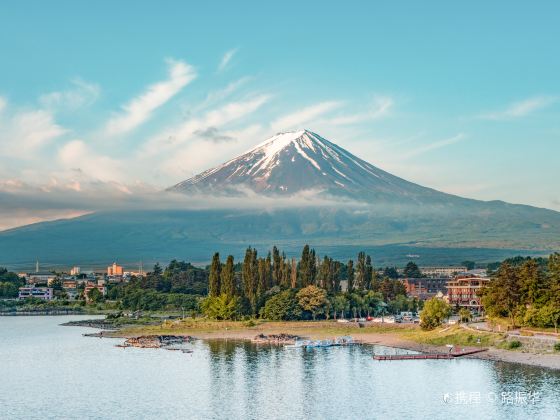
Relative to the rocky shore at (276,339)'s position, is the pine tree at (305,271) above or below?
above

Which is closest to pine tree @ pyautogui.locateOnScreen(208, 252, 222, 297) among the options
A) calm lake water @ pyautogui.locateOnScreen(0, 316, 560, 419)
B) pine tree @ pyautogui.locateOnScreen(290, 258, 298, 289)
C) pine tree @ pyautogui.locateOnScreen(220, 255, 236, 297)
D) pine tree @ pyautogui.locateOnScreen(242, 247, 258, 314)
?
pine tree @ pyautogui.locateOnScreen(220, 255, 236, 297)

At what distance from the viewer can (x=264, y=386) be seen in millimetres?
69312

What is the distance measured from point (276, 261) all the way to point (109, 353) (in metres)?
41.7

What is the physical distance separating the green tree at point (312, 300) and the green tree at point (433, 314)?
1855 cm

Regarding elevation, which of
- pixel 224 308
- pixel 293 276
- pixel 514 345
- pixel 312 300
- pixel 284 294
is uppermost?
pixel 293 276

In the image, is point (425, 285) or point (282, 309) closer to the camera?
point (282, 309)

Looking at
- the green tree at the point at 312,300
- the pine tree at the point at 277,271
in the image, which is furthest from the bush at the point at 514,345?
the pine tree at the point at 277,271

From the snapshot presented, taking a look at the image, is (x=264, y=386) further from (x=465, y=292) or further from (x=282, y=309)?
(x=465, y=292)

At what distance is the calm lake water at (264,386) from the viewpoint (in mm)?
59531

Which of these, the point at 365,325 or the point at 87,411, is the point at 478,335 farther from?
the point at 87,411

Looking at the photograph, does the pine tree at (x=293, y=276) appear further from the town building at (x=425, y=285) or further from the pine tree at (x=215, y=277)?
the town building at (x=425, y=285)

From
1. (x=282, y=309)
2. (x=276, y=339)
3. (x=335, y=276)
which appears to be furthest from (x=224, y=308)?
(x=335, y=276)

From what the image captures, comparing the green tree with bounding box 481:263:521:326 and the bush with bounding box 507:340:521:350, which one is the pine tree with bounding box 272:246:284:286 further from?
the bush with bounding box 507:340:521:350

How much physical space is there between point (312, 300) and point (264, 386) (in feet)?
160
